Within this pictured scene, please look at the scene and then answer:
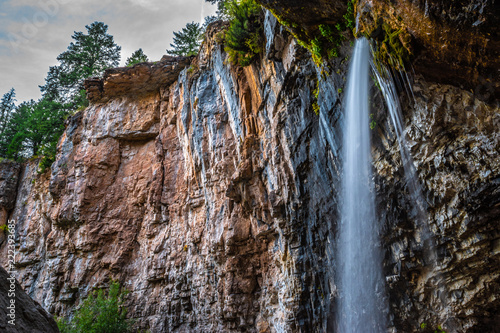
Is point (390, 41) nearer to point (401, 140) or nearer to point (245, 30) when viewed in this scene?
point (401, 140)

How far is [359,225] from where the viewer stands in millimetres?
8242

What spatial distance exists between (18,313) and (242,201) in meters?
Answer: 8.73

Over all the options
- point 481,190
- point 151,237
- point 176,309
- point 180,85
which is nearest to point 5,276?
point 481,190

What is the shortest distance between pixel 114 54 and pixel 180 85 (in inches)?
584

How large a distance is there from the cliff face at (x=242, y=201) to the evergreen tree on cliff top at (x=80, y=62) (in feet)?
27.0

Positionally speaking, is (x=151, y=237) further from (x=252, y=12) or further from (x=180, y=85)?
(x=252, y=12)

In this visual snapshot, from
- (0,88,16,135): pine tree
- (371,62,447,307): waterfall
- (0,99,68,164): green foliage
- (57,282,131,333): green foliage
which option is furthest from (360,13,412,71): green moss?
(0,88,16,135): pine tree

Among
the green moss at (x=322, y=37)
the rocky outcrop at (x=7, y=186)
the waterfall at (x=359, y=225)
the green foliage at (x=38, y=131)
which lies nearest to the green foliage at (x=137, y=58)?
the green foliage at (x=38, y=131)

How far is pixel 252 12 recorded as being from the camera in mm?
12094

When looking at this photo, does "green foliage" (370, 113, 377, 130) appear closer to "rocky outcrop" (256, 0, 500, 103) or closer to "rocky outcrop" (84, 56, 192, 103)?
"rocky outcrop" (256, 0, 500, 103)

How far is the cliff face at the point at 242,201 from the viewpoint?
6230 mm

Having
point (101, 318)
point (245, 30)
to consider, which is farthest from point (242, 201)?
point (101, 318)

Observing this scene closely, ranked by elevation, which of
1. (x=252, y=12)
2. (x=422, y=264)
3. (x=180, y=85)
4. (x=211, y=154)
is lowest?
(x=422, y=264)

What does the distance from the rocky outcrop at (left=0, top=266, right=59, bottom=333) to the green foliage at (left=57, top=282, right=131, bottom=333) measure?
34.4 ft
